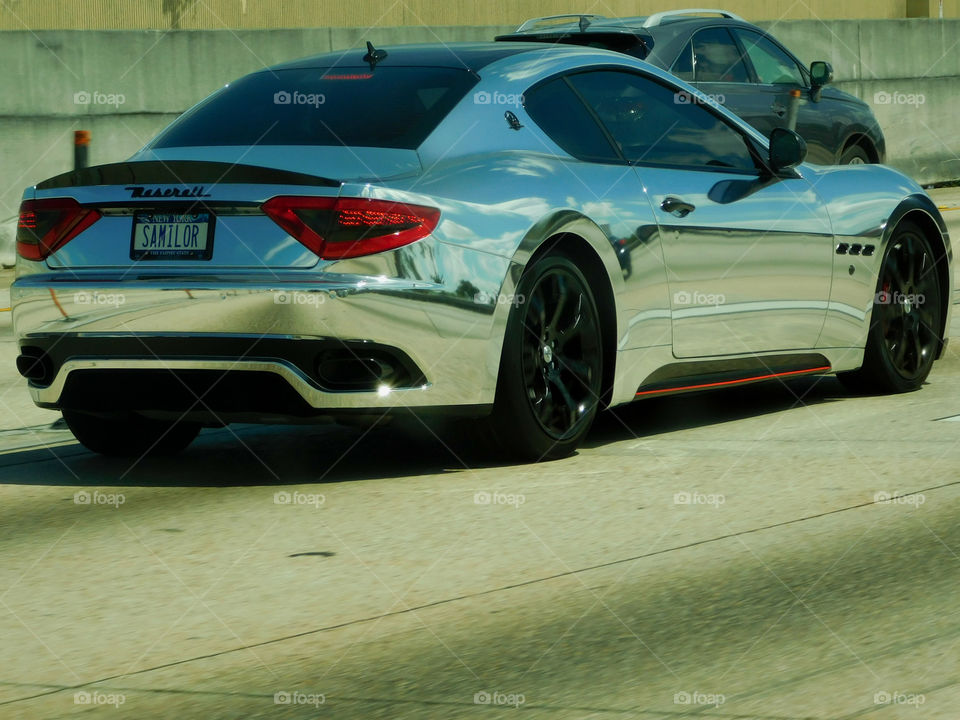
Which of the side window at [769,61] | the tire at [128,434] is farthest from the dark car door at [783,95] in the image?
the tire at [128,434]

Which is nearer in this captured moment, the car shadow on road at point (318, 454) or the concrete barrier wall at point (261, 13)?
the car shadow on road at point (318, 454)

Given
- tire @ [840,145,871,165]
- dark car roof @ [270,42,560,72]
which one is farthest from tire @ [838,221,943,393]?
tire @ [840,145,871,165]

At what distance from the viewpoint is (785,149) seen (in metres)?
7.63

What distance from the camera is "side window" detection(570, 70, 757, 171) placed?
713cm

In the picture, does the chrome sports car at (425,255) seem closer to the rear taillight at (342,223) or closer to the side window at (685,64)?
the rear taillight at (342,223)

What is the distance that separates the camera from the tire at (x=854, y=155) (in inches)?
603

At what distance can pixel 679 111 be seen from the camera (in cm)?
750

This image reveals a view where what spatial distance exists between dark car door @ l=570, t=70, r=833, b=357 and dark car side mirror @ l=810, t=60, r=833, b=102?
6.99 meters

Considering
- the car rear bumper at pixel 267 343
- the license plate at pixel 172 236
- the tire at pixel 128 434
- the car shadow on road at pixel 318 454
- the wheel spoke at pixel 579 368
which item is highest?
the license plate at pixel 172 236

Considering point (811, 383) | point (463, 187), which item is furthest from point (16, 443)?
point (811, 383)

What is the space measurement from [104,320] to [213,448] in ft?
4.42

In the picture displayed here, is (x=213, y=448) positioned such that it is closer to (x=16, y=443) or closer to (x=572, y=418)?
(x=16, y=443)

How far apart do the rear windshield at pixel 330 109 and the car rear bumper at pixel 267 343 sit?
0.70 meters

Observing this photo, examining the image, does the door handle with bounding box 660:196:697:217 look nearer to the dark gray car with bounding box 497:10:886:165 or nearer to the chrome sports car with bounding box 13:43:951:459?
the chrome sports car with bounding box 13:43:951:459
